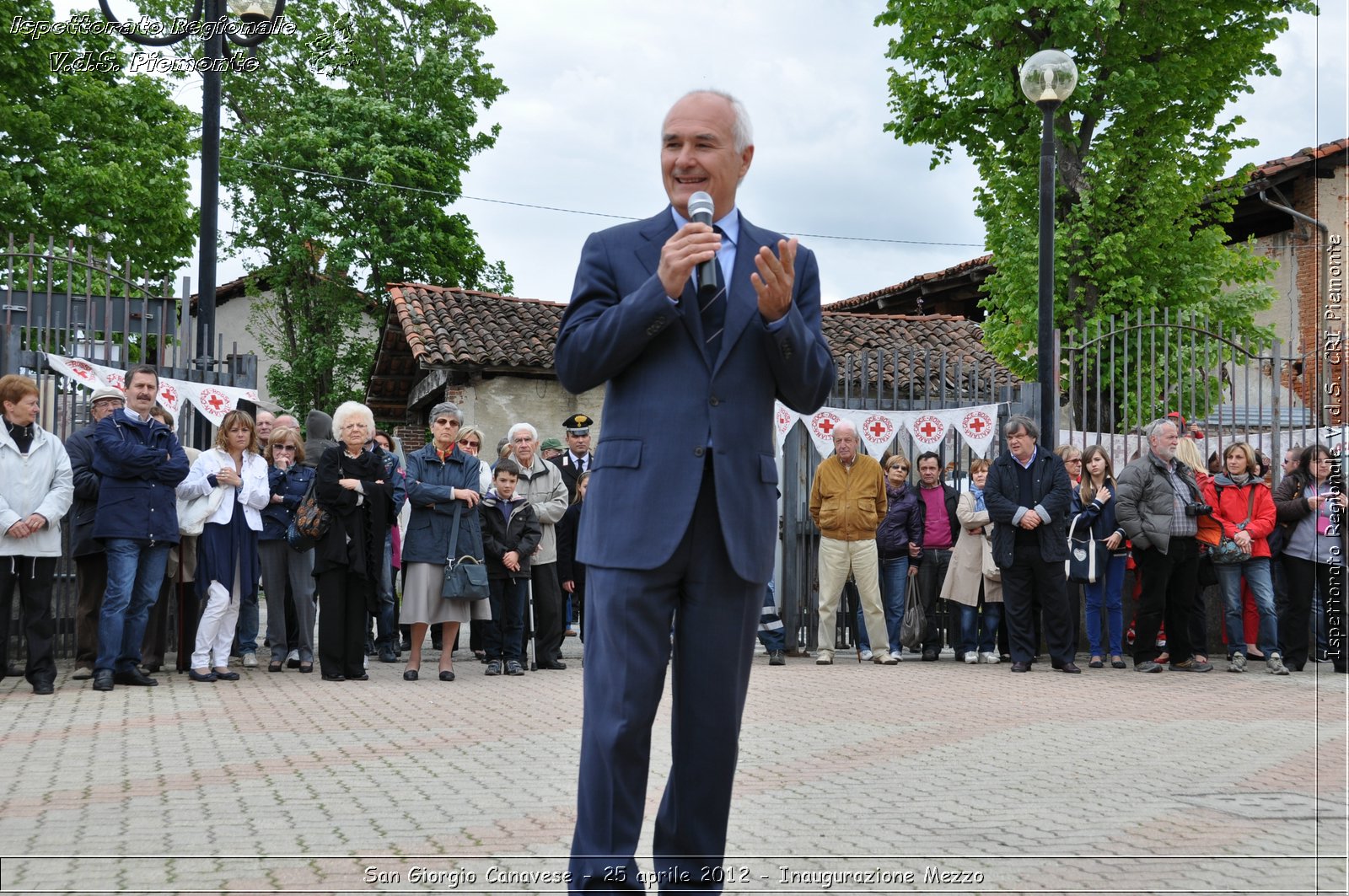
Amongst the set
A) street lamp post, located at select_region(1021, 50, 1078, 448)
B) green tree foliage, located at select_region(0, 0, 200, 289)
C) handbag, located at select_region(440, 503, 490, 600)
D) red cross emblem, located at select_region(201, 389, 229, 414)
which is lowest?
handbag, located at select_region(440, 503, 490, 600)

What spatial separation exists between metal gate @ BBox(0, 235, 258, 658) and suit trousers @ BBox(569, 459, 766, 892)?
29.0ft

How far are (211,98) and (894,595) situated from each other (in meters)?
7.80

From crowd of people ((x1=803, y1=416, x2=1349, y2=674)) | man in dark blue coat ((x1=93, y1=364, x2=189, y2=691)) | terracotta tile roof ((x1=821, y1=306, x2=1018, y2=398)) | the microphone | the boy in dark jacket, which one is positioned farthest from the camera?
terracotta tile roof ((x1=821, y1=306, x2=1018, y2=398))

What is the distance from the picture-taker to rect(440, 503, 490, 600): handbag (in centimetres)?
1082

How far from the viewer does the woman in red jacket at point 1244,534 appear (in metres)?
12.2

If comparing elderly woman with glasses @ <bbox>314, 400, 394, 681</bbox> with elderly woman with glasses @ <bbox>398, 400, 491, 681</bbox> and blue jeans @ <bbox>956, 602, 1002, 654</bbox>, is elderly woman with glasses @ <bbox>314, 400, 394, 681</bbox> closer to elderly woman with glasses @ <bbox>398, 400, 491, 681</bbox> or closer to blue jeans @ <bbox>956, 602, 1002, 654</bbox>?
elderly woman with glasses @ <bbox>398, 400, 491, 681</bbox>

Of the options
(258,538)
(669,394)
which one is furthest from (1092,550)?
(669,394)

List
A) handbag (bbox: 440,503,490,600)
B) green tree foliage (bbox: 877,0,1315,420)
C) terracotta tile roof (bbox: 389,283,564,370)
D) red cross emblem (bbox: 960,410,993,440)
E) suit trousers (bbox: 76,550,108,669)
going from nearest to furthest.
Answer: suit trousers (bbox: 76,550,108,669)
handbag (bbox: 440,503,490,600)
red cross emblem (bbox: 960,410,993,440)
green tree foliage (bbox: 877,0,1315,420)
terracotta tile roof (bbox: 389,283,564,370)

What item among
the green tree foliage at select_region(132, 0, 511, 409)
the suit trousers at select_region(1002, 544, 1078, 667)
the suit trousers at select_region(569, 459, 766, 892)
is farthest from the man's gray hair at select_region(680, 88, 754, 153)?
the green tree foliage at select_region(132, 0, 511, 409)

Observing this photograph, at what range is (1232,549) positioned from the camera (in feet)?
40.2

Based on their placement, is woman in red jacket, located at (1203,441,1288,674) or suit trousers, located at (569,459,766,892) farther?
woman in red jacket, located at (1203,441,1288,674)

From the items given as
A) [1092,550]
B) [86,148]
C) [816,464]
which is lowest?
[1092,550]

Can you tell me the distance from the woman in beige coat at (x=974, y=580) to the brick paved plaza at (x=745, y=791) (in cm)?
268

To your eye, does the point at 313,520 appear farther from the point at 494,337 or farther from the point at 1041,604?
the point at 494,337
